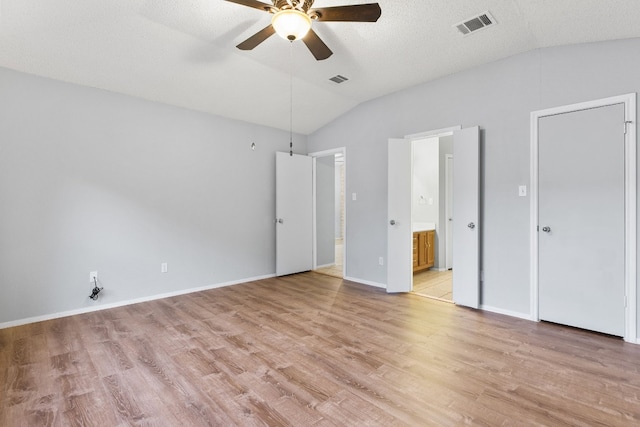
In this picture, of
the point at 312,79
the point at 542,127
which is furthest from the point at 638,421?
the point at 312,79

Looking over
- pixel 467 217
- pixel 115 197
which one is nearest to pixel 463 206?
pixel 467 217

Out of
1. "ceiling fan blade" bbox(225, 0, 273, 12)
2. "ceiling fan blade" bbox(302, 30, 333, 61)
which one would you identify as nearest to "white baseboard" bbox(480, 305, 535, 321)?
"ceiling fan blade" bbox(302, 30, 333, 61)

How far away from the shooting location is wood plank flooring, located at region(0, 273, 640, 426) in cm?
181

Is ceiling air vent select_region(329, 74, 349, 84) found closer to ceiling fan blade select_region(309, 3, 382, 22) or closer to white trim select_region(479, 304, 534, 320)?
ceiling fan blade select_region(309, 3, 382, 22)

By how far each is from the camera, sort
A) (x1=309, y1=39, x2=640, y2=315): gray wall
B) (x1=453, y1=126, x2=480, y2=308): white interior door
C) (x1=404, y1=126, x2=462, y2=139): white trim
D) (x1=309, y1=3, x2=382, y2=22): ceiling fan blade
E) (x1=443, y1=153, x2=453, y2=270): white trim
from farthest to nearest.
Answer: (x1=443, y1=153, x2=453, y2=270): white trim < (x1=404, y1=126, x2=462, y2=139): white trim < (x1=453, y1=126, x2=480, y2=308): white interior door < (x1=309, y1=39, x2=640, y2=315): gray wall < (x1=309, y1=3, x2=382, y2=22): ceiling fan blade

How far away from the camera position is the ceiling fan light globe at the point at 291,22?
6.68 ft

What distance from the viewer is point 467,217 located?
145 inches

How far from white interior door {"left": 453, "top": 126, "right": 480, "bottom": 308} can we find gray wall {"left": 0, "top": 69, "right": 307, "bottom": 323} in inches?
118

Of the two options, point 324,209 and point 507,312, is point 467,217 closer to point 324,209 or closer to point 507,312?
point 507,312

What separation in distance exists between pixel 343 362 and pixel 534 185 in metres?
2.65

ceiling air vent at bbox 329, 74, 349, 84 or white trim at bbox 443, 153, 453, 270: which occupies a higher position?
ceiling air vent at bbox 329, 74, 349, 84

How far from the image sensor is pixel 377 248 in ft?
15.4

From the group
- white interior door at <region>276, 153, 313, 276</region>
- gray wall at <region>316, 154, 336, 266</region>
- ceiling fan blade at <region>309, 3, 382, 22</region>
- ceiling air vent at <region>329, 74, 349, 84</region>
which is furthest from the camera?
gray wall at <region>316, 154, 336, 266</region>

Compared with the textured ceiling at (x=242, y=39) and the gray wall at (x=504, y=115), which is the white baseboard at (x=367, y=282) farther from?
the textured ceiling at (x=242, y=39)
